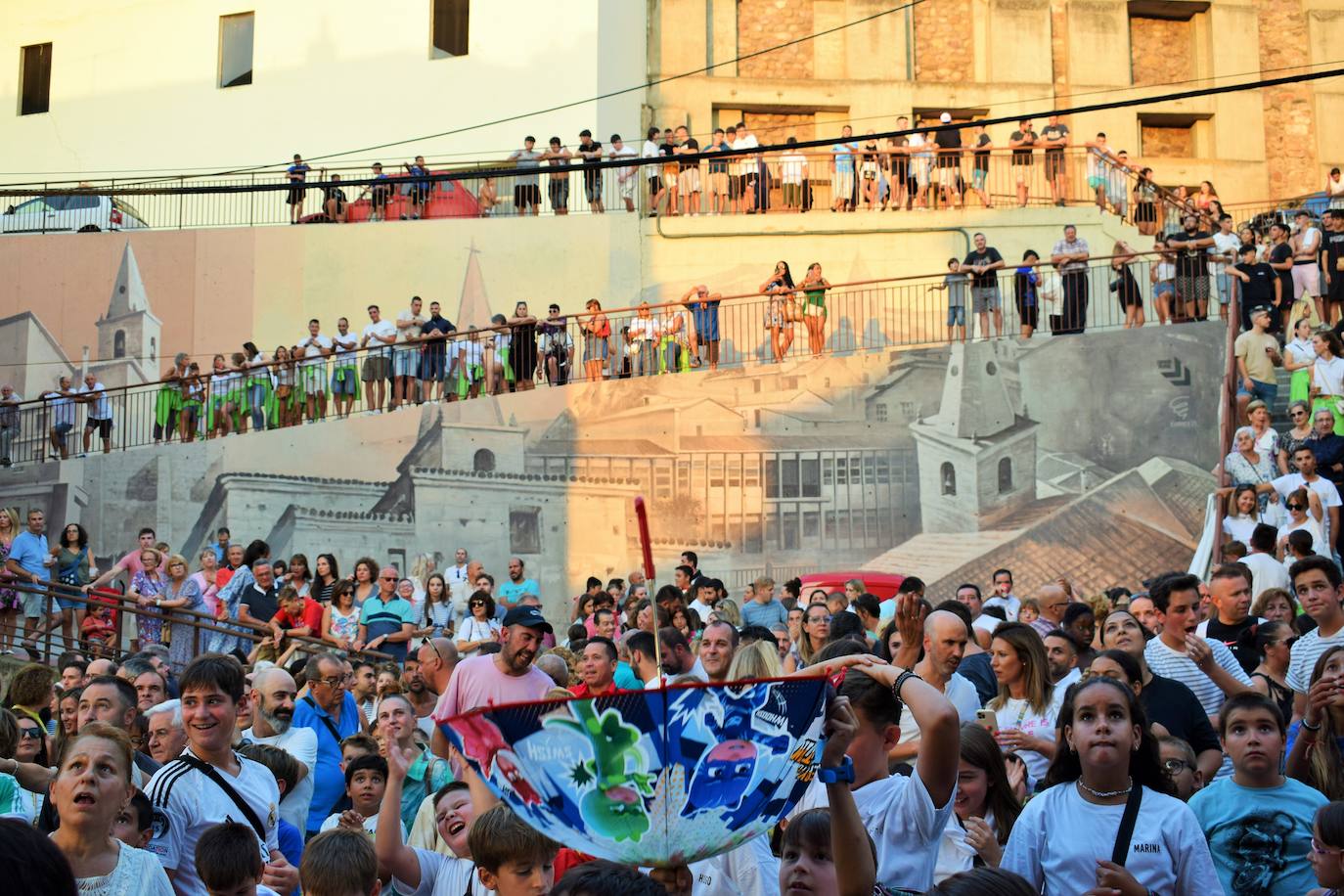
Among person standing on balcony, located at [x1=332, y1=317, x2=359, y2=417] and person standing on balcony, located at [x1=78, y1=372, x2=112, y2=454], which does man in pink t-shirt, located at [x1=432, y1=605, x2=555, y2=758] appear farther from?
person standing on balcony, located at [x1=78, y1=372, x2=112, y2=454]

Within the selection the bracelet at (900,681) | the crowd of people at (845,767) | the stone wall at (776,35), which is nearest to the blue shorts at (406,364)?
the stone wall at (776,35)

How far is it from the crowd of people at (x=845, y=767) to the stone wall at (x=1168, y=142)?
1056 inches

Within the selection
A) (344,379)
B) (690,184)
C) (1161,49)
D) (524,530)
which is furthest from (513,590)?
(1161,49)

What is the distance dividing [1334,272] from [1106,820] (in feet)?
57.8

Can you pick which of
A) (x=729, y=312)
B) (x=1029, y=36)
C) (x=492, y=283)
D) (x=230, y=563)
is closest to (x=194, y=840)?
(x=230, y=563)

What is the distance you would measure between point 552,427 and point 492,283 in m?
6.39

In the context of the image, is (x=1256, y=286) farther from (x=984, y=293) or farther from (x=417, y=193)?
(x=417, y=193)

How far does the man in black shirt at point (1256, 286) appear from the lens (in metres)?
21.0

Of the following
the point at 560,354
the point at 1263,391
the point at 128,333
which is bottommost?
the point at 1263,391

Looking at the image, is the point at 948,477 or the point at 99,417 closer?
the point at 948,477

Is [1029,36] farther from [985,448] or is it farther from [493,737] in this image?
[493,737]

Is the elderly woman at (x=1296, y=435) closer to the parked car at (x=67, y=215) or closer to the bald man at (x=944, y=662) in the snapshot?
the bald man at (x=944, y=662)

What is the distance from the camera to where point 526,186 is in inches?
1216

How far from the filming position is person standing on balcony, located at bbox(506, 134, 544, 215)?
99.1 ft
